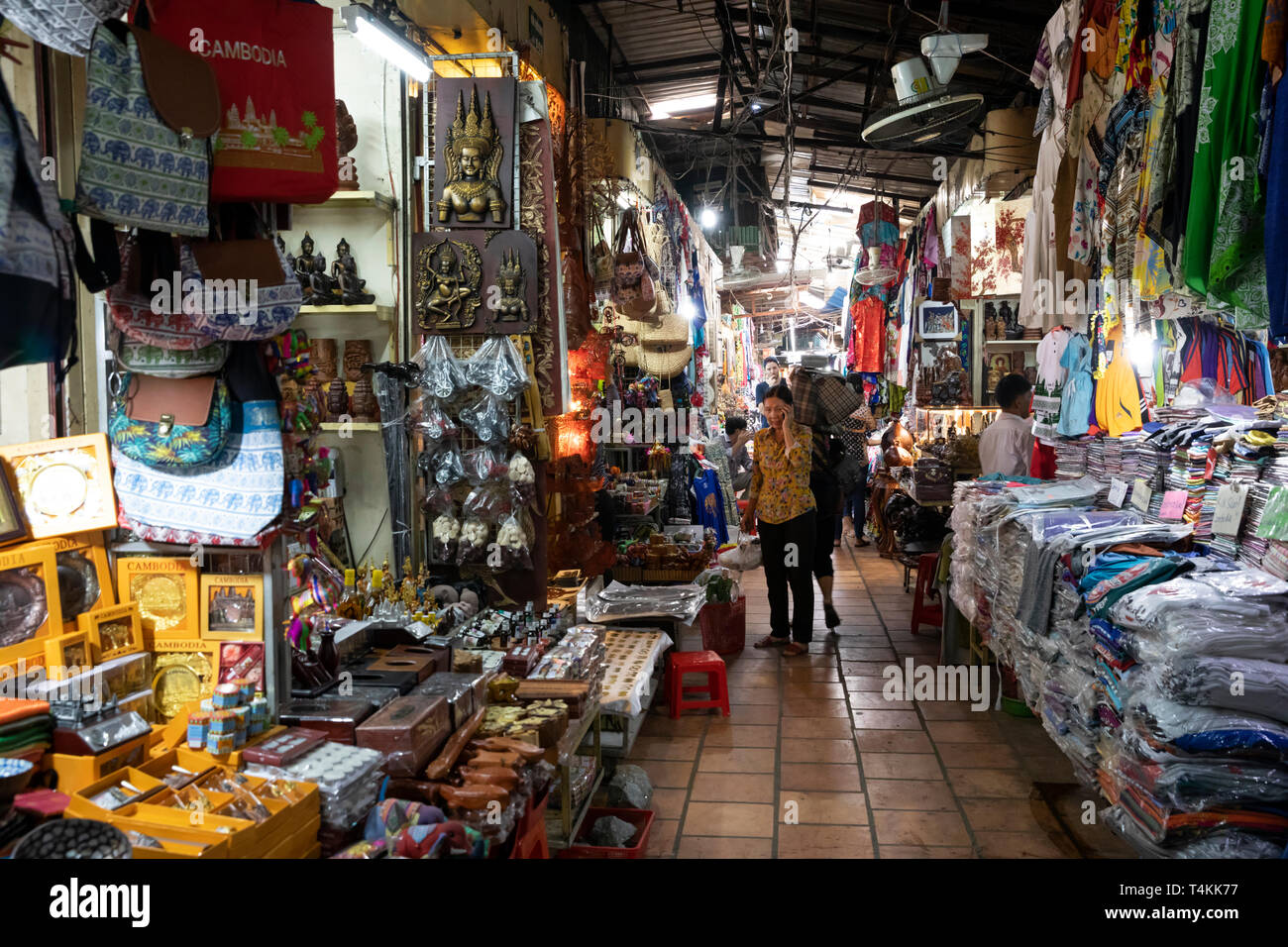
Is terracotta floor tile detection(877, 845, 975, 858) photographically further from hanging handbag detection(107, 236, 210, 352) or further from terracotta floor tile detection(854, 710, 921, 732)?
hanging handbag detection(107, 236, 210, 352)

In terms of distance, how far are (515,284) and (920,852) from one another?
10.0 ft

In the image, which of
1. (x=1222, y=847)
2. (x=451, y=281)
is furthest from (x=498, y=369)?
(x=1222, y=847)

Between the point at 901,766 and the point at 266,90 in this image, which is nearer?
the point at 266,90

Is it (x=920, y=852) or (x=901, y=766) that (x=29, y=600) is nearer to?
(x=920, y=852)

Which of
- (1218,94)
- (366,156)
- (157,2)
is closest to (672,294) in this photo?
(366,156)

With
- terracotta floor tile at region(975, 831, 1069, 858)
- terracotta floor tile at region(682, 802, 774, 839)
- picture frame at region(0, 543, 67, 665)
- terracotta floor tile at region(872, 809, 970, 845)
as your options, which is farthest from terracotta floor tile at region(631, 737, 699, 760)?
picture frame at region(0, 543, 67, 665)

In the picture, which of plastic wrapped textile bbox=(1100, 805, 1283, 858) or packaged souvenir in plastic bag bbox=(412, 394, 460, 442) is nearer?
plastic wrapped textile bbox=(1100, 805, 1283, 858)

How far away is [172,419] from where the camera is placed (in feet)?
7.21

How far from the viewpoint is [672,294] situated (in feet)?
26.9

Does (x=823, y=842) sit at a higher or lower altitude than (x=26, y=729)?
lower

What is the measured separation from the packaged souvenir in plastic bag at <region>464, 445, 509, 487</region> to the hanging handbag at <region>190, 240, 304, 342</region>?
7.09 ft

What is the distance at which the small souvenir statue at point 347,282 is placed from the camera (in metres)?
4.26

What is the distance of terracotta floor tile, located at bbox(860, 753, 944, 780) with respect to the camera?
3.91 m
